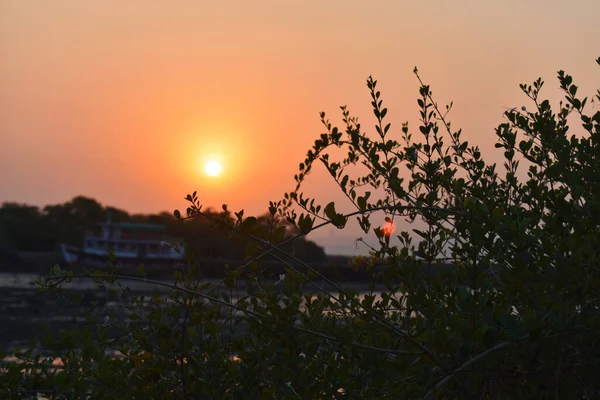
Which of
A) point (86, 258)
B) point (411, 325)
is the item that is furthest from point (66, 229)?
point (411, 325)

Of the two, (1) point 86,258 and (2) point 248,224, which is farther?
(1) point 86,258

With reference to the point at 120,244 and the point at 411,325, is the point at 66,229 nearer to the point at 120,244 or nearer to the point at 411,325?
the point at 120,244

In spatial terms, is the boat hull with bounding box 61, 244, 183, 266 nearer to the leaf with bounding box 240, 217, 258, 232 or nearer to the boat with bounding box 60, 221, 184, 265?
the boat with bounding box 60, 221, 184, 265

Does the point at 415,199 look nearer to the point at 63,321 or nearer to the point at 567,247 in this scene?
the point at 567,247

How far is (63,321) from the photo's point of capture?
21938 mm

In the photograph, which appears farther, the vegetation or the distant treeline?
the distant treeline

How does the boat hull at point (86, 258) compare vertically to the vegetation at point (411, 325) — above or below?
above

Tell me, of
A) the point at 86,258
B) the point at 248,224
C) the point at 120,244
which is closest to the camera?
the point at 248,224

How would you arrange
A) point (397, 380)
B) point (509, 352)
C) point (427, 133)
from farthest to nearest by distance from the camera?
point (427, 133) < point (397, 380) < point (509, 352)

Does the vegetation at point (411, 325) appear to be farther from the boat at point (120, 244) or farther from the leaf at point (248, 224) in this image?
the boat at point (120, 244)

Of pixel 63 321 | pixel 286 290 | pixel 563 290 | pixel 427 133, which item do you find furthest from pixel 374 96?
pixel 63 321

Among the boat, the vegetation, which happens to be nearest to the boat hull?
the boat

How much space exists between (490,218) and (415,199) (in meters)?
1.00

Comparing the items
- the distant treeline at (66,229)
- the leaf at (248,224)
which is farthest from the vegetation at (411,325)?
the distant treeline at (66,229)
